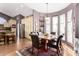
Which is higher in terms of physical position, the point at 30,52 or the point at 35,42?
the point at 35,42

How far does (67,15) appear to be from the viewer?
265 centimetres

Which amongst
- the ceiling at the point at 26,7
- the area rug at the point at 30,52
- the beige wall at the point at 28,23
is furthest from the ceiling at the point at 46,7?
the area rug at the point at 30,52

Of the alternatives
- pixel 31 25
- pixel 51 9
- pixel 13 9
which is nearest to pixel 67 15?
pixel 51 9

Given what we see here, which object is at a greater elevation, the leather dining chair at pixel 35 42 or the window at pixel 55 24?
the window at pixel 55 24

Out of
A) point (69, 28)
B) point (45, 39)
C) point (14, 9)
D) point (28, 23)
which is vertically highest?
point (14, 9)

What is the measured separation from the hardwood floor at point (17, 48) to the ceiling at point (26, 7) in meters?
0.63

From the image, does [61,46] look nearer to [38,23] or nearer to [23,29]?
[38,23]

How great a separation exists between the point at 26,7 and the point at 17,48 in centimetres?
93

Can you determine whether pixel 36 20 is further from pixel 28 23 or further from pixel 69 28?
pixel 69 28

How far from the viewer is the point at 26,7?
2.69m

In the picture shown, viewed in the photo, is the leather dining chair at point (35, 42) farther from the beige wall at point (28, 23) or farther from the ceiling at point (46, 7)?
the ceiling at point (46, 7)

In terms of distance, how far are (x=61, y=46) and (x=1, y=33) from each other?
1.36 metres

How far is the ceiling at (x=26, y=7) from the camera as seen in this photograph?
2662 mm

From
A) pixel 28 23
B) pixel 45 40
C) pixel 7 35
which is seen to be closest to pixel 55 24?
pixel 45 40
